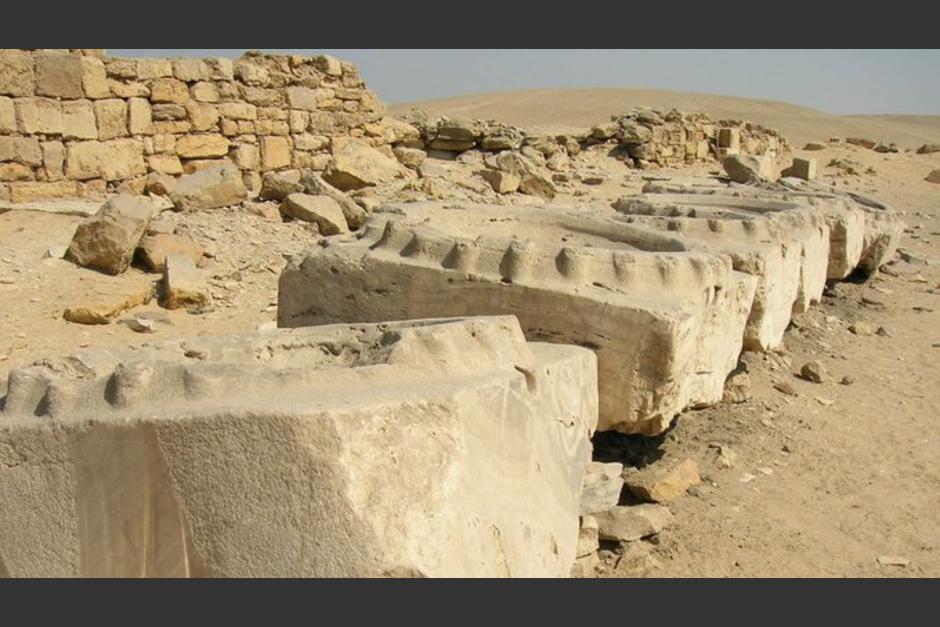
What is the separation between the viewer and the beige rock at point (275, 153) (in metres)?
9.23

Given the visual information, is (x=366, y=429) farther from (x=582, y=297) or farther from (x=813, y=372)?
(x=813, y=372)

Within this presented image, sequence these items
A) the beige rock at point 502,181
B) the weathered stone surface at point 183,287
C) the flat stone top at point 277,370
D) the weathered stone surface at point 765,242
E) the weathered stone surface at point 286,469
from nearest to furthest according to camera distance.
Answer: the weathered stone surface at point 286,469 → the flat stone top at point 277,370 → the weathered stone surface at point 765,242 → the weathered stone surface at point 183,287 → the beige rock at point 502,181

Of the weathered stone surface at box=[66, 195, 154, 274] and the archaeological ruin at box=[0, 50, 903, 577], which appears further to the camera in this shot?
the weathered stone surface at box=[66, 195, 154, 274]

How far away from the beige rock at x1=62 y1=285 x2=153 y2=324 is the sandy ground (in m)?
0.04

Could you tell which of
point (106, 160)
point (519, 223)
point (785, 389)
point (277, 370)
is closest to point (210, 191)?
point (106, 160)

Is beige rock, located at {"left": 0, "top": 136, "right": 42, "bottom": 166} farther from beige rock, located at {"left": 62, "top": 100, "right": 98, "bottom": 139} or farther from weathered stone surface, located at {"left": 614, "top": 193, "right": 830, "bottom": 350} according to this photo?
weathered stone surface, located at {"left": 614, "top": 193, "right": 830, "bottom": 350}

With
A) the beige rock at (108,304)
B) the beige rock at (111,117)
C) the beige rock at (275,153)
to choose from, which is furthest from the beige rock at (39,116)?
the beige rock at (108,304)

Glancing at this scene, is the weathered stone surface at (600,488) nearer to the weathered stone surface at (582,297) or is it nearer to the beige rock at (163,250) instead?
the weathered stone surface at (582,297)

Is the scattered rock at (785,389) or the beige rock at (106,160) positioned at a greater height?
the beige rock at (106,160)

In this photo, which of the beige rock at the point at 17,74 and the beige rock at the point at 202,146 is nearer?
the beige rock at the point at 17,74

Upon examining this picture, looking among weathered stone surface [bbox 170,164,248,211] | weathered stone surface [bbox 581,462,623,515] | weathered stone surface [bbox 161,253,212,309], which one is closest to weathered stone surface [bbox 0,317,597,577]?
weathered stone surface [bbox 581,462,623,515]

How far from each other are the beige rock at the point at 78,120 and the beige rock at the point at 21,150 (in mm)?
266

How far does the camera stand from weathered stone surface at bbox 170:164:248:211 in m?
7.18

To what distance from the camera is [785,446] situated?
3.96m
